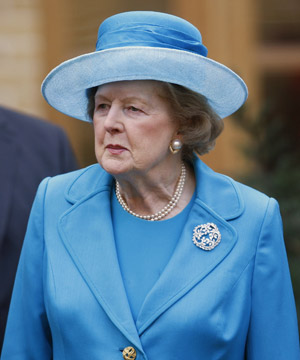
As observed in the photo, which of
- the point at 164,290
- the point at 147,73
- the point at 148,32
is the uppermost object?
Answer: the point at 148,32

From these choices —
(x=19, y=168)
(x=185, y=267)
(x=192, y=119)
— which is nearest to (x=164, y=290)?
(x=185, y=267)

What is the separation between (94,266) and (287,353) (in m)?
0.72

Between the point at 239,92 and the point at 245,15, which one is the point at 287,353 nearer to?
the point at 239,92

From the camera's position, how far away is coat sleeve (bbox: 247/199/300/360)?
2.30 metres

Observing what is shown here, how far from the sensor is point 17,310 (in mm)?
2410

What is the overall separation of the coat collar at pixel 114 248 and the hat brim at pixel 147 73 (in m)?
0.31

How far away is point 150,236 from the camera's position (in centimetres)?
241

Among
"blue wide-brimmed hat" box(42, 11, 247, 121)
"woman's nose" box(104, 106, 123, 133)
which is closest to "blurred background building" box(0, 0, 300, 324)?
"blue wide-brimmed hat" box(42, 11, 247, 121)

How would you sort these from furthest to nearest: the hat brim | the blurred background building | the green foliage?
the blurred background building, the green foliage, the hat brim

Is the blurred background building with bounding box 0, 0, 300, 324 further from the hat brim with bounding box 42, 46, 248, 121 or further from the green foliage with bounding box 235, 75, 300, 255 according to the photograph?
the hat brim with bounding box 42, 46, 248, 121

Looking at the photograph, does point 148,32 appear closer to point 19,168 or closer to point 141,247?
point 141,247

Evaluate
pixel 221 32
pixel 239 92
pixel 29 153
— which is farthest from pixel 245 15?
pixel 239 92

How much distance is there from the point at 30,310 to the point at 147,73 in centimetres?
90

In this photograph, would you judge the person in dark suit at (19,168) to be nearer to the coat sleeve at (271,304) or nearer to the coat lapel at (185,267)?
the coat lapel at (185,267)
